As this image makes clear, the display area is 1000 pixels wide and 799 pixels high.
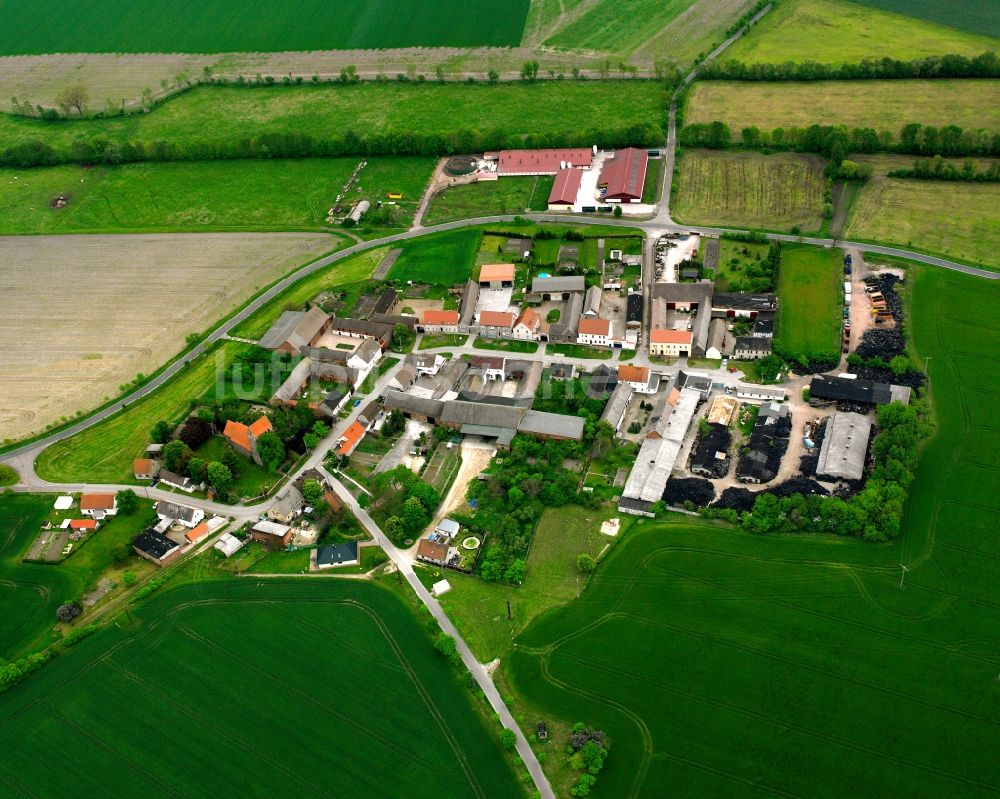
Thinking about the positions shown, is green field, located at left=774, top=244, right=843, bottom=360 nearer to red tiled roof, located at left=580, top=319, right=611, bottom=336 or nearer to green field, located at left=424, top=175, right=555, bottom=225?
red tiled roof, located at left=580, top=319, right=611, bottom=336

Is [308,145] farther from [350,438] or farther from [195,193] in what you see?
[350,438]

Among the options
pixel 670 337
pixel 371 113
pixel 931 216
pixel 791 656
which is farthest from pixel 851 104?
pixel 791 656

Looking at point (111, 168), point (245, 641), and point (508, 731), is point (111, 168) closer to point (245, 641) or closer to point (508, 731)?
point (245, 641)

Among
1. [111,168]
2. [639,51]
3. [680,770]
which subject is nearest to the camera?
[680,770]

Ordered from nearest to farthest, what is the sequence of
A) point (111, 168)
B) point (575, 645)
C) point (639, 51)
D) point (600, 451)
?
point (575, 645), point (600, 451), point (111, 168), point (639, 51)

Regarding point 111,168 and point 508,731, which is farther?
point 111,168

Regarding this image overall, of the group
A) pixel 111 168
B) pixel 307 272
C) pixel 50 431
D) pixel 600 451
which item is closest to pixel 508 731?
pixel 600 451

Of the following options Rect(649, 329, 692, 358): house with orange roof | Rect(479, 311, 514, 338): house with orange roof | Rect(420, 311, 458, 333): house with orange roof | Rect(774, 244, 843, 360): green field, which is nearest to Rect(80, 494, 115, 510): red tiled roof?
Rect(420, 311, 458, 333): house with orange roof
